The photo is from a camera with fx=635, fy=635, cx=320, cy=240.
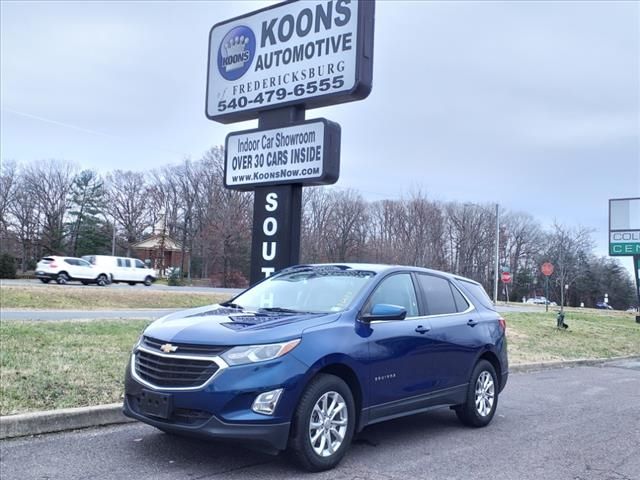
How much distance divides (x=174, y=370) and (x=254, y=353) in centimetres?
67

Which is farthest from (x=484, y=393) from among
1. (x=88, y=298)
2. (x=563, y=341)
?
(x=88, y=298)

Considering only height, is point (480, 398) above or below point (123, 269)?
below

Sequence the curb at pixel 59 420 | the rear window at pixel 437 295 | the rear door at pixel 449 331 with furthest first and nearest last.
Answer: the rear window at pixel 437 295
the rear door at pixel 449 331
the curb at pixel 59 420

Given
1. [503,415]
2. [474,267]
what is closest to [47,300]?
[503,415]

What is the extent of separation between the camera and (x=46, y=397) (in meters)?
6.56

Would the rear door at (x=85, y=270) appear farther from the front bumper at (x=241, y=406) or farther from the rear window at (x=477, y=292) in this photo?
the front bumper at (x=241, y=406)

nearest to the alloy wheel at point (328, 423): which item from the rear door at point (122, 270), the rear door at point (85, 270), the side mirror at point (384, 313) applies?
the side mirror at point (384, 313)

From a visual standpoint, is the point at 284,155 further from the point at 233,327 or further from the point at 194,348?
the point at 194,348

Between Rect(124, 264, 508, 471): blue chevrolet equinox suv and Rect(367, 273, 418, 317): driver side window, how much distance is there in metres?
0.01

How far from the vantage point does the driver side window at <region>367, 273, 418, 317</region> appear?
612 centimetres

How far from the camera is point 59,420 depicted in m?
6.09

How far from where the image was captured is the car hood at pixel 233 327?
4930 mm

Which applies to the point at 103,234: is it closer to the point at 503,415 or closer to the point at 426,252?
the point at 426,252

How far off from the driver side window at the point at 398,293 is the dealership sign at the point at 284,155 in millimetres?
2982
